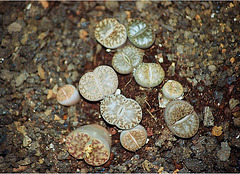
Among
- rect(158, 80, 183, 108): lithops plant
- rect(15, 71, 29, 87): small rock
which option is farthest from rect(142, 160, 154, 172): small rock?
rect(15, 71, 29, 87): small rock

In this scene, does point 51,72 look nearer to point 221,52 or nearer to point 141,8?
point 141,8

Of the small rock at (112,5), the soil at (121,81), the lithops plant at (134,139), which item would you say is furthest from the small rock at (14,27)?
the lithops plant at (134,139)

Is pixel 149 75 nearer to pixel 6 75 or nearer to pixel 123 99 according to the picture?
pixel 123 99

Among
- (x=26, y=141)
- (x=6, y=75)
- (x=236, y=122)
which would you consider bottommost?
(x=236, y=122)

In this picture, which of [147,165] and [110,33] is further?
[110,33]

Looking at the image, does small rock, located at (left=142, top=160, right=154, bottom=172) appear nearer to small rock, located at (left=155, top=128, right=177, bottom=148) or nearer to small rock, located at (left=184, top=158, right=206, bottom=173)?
small rock, located at (left=155, top=128, right=177, bottom=148)

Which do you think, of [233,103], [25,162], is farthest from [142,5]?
[25,162]
